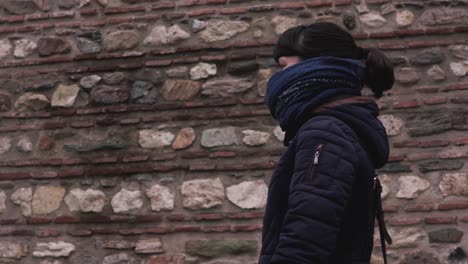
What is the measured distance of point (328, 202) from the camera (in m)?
1.64

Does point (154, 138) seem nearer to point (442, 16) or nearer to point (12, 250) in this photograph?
point (12, 250)

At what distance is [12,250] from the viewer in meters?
4.30

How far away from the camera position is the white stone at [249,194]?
157 inches

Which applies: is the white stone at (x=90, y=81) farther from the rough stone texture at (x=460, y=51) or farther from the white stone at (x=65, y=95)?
the rough stone texture at (x=460, y=51)

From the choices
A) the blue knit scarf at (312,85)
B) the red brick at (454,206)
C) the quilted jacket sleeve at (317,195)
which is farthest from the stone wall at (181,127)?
the quilted jacket sleeve at (317,195)

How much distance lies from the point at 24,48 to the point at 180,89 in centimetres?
129

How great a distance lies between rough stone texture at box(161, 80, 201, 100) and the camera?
425cm

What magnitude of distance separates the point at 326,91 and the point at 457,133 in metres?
2.35

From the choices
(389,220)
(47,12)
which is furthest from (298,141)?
(47,12)

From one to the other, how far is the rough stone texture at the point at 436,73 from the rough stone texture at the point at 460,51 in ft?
0.46

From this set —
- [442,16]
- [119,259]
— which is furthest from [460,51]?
[119,259]

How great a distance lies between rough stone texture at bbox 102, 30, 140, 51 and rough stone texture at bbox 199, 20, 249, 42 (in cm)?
50

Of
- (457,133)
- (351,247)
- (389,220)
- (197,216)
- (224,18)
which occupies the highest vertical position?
(224,18)

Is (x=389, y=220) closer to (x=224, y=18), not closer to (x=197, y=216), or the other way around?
(x=197, y=216)
